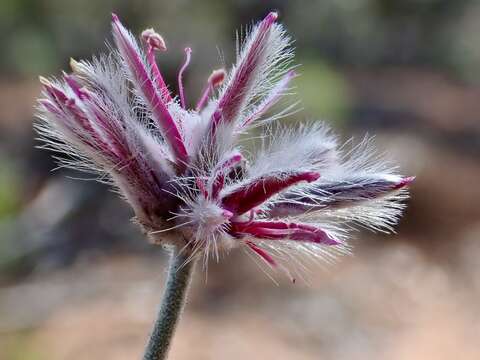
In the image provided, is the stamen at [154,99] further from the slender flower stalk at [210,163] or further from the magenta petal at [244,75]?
the magenta petal at [244,75]

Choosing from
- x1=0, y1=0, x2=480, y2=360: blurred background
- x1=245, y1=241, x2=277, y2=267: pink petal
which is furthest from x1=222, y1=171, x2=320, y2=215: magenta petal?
x1=0, y1=0, x2=480, y2=360: blurred background

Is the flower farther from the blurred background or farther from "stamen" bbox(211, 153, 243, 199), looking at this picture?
the blurred background

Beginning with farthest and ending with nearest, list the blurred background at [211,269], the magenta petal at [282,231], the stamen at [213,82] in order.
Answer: the blurred background at [211,269] → the stamen at [213,82] → the magenta petal at [282,231]

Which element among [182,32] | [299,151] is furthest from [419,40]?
[299,151]

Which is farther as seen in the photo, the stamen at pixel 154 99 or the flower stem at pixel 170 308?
the stamen at pixel 154 99

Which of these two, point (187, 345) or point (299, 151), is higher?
point (299, 151)

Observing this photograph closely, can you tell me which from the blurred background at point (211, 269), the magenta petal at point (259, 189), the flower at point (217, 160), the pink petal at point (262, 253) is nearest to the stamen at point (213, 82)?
the flower at point (217, 160)

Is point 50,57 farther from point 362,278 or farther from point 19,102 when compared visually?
point 362,278

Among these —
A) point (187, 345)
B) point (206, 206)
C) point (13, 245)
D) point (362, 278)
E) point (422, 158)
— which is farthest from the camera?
point (422, 158)
